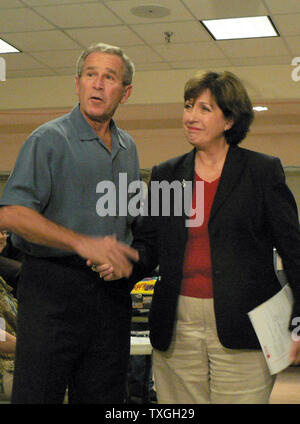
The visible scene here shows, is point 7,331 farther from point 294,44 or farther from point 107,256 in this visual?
point 294,44

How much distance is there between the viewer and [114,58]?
2.20 m

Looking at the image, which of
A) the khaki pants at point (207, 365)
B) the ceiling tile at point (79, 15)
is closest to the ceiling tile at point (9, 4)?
the ceiling tile at point (79, 15)

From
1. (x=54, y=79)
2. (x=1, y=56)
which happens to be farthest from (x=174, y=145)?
(x=1, y=56)

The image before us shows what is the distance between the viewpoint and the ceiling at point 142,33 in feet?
20.2

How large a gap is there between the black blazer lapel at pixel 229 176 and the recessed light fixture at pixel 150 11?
4.33m

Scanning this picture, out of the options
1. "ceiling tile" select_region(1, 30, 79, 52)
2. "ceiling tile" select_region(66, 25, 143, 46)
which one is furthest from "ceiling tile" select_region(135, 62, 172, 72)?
"ceiling tile" select_region(1, 30, 79, 52)

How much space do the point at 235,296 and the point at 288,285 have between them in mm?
205

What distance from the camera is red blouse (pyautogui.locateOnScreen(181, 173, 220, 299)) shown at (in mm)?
2014

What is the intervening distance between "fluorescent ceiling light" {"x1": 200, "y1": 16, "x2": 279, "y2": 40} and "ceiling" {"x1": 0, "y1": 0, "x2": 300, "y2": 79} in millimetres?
83

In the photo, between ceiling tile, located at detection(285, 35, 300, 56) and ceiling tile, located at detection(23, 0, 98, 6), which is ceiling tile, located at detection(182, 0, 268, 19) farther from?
ceiling tile, located at detection(23, 0, 98, 6)

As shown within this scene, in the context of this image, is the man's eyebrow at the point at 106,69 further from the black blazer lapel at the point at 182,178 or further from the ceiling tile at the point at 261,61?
the ceiling tile at the point at 261,61

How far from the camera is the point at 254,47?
732 cm

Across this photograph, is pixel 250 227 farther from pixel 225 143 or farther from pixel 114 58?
pixel 114 58

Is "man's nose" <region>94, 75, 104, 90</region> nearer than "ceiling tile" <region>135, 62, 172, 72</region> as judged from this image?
Yes
